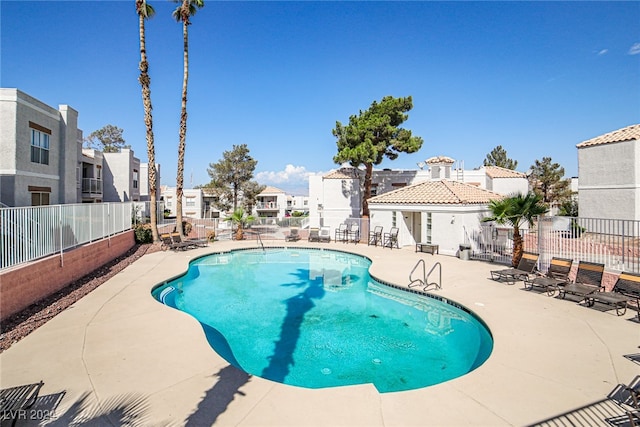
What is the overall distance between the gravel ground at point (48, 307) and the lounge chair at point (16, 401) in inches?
109

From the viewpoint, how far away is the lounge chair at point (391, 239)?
21.0 m

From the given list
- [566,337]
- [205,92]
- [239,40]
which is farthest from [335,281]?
[205,92]

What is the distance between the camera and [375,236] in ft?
72.7

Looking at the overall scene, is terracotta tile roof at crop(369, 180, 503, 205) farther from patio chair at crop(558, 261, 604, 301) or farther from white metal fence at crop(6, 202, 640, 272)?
patio chair at crop(558, 261, 604, 301)

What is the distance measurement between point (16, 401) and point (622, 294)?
13712 millimetres

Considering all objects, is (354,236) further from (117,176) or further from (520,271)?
(117,176)

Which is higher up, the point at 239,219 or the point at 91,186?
the point at 91,186

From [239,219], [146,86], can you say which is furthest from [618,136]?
[146,86]

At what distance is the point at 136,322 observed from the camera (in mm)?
7898

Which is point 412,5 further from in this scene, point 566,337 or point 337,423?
point 337,423

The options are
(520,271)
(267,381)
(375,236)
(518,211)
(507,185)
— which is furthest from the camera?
(507,185)

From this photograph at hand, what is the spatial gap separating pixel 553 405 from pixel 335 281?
10.5m

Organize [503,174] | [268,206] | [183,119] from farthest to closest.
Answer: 1. [268,206]
2. [503,174]
3. [183,119]

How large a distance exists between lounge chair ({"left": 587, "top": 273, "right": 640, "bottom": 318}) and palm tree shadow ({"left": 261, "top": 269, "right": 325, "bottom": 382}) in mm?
8603
